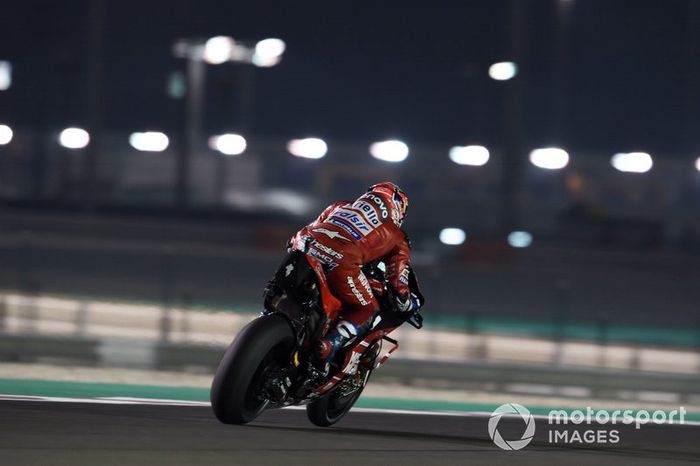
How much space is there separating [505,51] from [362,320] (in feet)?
64.1

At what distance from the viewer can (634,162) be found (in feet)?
116

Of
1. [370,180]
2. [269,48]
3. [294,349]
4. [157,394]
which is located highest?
[269,48]

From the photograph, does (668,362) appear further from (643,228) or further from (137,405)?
(643,228)

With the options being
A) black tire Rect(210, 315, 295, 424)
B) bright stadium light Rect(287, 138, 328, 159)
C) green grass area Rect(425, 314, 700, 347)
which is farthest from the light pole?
black tire Rect(210, 315, 295, 424)

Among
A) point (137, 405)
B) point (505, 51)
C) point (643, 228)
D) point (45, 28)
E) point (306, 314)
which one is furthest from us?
point (45, 28)

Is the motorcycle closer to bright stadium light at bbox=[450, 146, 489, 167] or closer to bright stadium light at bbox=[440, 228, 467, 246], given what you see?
bright stadium light at bbox=[440, 228, 467, 246]

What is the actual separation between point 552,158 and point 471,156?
235 centimetres

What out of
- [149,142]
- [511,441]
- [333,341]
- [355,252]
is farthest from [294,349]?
[149,142]

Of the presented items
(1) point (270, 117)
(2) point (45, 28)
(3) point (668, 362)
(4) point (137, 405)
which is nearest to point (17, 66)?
(2) point (45, 28)

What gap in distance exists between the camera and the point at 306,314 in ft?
25.0

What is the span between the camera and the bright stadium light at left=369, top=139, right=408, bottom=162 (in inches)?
1367

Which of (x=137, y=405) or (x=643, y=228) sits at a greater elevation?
(x=643, y=228)

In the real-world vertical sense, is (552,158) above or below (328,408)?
above

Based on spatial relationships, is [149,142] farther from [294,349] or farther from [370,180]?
[294,349]
